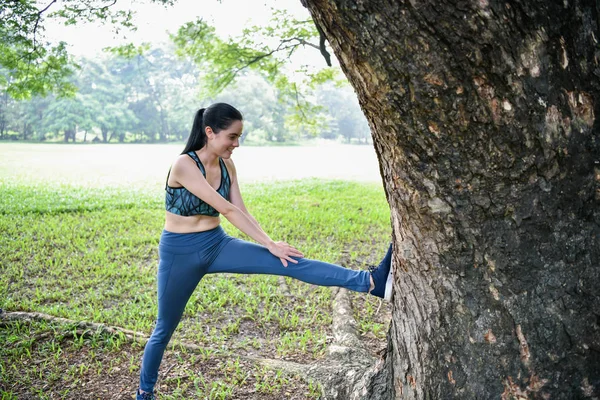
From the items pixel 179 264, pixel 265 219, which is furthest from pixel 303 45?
pixel 179 264

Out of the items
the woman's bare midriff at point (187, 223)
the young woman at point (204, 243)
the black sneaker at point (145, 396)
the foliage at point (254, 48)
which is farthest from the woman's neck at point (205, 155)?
the foliage at point (254, 48)

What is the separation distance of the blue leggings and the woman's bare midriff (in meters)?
0.03

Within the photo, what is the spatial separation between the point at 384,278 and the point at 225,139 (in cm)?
128

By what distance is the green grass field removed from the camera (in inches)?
144

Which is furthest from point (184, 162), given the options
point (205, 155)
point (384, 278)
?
point (384, 278)

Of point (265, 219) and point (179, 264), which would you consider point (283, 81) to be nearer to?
point (265, 219)

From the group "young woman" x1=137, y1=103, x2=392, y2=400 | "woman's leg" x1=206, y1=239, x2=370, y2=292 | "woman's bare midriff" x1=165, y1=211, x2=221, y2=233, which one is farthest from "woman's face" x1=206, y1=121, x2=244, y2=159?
"woman's leg" x1=206, y1=239, x2=370, y2=292

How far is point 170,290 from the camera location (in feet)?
9.84

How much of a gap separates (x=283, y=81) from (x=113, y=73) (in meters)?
55.2

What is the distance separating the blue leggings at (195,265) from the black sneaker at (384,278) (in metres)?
0.27

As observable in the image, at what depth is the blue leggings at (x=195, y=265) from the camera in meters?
2.94

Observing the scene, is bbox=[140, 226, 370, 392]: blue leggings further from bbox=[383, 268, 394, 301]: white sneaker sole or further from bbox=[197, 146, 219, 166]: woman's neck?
bbox=[197, 146, 219, 166]: woman's neck

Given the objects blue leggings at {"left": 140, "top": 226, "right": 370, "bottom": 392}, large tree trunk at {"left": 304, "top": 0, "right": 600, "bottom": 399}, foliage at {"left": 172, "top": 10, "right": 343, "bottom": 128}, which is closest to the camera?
large tree trunk at {"left": 304, "top": 0, "right": 600, "bottom": 399}

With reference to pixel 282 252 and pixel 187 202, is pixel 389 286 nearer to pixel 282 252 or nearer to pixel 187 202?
pixel 282 252
